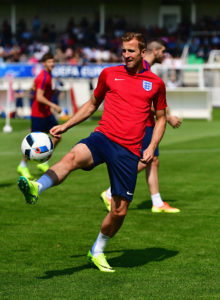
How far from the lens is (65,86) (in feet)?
99.5

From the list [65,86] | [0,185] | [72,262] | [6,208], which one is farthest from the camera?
[65,86]

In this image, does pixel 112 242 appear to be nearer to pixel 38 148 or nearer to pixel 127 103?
pixel 38 148

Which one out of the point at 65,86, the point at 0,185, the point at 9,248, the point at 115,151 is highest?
the point at 115,151

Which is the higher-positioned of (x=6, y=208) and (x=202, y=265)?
(x=202, y=265)

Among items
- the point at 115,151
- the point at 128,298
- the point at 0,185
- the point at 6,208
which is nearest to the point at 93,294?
the point at 128,298

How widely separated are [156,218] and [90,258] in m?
2.62

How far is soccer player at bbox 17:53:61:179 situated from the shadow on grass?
5954mm

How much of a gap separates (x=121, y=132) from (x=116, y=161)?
286 millimetres

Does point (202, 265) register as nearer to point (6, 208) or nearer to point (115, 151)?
point (115, 151)

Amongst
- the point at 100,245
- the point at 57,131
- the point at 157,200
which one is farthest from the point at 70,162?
the point at 157,200

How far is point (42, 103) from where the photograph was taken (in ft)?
43.3

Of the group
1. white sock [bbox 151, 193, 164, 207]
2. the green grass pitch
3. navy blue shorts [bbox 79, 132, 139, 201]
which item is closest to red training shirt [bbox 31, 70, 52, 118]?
the green grass pitch

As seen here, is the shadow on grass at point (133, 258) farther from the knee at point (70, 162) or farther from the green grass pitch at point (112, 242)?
the knee at point (70, 162)

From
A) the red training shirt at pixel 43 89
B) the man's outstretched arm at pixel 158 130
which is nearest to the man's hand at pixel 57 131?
the man's outstretched arm at pixel 158 130
